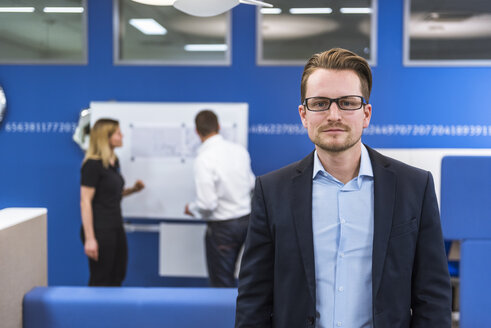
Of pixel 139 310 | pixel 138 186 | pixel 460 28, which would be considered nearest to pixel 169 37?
pixel 138 186

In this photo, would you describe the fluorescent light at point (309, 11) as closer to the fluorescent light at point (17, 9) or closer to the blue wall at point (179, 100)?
the blue wall at point (179, 100)

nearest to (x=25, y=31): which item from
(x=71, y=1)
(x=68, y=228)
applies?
(x=71, y=1)

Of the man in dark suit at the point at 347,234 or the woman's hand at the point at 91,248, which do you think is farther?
the woman's hand at the point at 91,248

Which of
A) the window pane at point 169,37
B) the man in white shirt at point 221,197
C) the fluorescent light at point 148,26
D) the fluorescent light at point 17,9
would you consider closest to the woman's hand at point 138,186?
the man in white shirt at point 221,197

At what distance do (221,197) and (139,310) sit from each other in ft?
5.53

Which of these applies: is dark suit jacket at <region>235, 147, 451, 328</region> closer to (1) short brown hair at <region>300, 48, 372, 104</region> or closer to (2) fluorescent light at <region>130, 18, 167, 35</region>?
(1) short brown hair at <region>300, 48, 372, 104</region>

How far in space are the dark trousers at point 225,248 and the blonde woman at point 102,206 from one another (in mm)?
684

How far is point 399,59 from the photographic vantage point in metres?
4.12

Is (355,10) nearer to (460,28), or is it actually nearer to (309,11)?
(309,11)

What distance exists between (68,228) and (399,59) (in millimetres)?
3358

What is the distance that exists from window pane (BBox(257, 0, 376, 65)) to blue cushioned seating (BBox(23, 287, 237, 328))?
9.02ft

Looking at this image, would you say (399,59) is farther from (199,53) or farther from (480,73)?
(199,53)

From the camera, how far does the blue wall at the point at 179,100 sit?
13.5 ft

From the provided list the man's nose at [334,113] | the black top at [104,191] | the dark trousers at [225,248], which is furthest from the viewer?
the dark trousers at [225,248]
